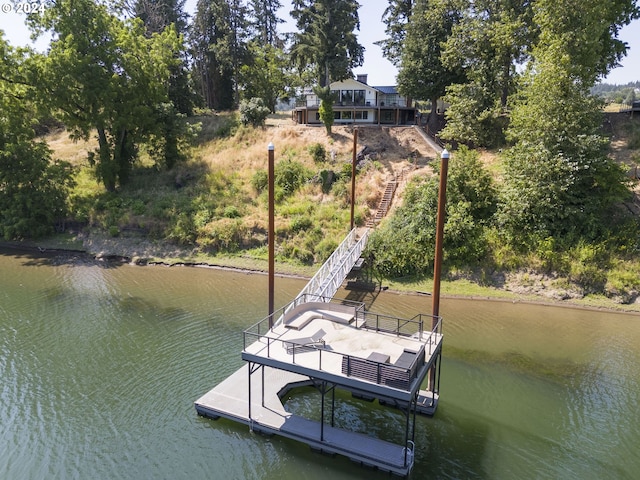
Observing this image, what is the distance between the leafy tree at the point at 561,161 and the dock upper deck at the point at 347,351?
1558cm

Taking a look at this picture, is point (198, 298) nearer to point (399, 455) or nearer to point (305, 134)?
point (399, 455)

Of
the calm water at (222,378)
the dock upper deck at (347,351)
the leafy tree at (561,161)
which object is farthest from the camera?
the leafy tree at (561,161)

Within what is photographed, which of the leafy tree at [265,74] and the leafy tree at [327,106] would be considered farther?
the leafy tree at [265,74]

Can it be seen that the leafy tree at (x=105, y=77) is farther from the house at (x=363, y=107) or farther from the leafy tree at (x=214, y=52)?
the leafy tree at (x=214, y=52)

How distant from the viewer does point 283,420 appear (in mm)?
14555

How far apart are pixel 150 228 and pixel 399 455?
2821cm

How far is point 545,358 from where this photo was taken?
1941 centimetres

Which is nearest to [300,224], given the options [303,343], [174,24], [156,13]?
[303,343]

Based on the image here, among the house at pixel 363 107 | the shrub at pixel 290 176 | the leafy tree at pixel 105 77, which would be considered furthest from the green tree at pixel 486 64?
the leafy tree at pixel 105 77

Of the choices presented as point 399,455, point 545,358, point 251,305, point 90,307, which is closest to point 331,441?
point 399,455

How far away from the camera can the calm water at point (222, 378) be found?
13.3 m

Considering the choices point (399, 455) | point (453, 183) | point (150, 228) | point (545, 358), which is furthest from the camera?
point (150, 228)

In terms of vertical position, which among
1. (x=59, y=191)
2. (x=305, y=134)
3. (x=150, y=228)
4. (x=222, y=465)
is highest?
(x=305, y=134)

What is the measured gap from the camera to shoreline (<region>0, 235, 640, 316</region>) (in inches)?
990
